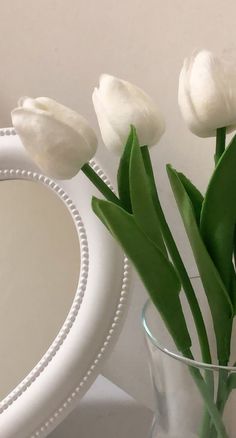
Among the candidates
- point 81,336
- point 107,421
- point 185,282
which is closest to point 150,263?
point 185,282

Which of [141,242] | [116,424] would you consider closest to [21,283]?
[116,424]

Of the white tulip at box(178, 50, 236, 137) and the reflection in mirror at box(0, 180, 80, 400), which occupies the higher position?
the white tulip at box(178, 50, 236, 137)

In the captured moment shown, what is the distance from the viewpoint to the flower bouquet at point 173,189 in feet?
1.23

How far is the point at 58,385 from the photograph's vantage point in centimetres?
55

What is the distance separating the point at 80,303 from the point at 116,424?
0.16 m

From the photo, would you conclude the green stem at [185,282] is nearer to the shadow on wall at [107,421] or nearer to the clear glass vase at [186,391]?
the clear glass vase at [186,391]

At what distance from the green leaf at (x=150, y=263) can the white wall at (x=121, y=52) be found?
0.54ft

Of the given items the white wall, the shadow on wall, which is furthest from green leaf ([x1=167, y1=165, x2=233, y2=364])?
the shadow on wall

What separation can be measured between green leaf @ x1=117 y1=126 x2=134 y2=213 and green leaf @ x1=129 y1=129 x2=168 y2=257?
0.04ft

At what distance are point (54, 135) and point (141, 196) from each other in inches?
2.6

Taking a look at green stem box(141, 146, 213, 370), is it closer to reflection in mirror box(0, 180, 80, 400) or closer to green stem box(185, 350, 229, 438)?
green stem box(185, 350, 229, 438)

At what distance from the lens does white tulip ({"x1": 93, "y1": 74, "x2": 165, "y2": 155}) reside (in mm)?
391

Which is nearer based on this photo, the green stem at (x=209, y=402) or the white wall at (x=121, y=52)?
the green stem at (x=209, y=402)

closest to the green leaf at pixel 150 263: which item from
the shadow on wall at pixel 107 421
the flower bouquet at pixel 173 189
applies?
the flower bouquet at pixel 173 189
